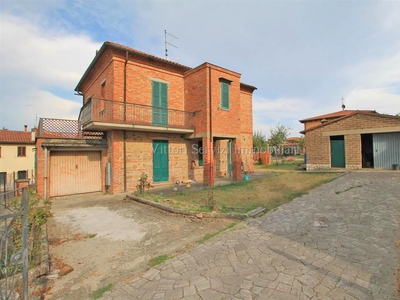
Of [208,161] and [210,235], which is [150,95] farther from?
[210,235]

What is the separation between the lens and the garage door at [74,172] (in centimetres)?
988

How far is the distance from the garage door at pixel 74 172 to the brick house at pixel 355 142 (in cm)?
1671

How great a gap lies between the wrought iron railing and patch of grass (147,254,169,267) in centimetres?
906

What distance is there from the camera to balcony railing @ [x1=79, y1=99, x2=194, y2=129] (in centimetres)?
1017

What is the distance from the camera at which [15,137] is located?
93.1ft

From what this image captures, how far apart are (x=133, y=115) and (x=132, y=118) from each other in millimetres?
204

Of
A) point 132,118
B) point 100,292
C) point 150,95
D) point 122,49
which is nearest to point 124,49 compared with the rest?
point 122,49

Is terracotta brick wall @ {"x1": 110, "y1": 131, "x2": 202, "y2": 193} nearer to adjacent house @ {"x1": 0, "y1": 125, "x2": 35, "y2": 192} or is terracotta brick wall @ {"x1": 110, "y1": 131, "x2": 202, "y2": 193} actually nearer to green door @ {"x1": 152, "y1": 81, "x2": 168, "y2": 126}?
green door @ {"x1": 152, "y1": 81, "x2": 168, "y2": 126}

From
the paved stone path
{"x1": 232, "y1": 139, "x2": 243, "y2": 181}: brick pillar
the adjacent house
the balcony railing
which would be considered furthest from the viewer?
the adjacent house

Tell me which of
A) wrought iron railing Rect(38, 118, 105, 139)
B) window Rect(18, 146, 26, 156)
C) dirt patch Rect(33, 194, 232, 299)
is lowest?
dirt patch Rect(33, 194, 232, 299)

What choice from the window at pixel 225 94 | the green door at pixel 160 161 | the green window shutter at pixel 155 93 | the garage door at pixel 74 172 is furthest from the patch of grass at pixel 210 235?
the green window shutter at pixel 155 93

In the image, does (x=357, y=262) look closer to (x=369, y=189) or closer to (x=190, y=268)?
(x=190, y=268)

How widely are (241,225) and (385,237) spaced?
284 centimetres

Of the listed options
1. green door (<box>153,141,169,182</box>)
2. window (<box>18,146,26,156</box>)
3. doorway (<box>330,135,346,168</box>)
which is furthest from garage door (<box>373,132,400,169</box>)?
window (<box>18,146,26,156</box>)
